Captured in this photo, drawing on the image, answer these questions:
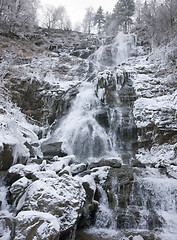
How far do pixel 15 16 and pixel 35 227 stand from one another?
92.9 feet

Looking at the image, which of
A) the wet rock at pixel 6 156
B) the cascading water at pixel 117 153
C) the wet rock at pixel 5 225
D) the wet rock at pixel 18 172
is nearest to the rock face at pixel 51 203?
the wet rock at pixel 5 225

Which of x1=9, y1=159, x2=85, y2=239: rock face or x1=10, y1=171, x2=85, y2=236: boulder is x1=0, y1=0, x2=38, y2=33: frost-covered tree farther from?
x1=10, y1=171, x2=85, y2=236: boulder

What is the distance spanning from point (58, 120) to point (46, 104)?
1.96 meters

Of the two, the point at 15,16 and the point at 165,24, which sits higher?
the point at 15,16

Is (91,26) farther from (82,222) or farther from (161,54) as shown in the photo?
(82,222)

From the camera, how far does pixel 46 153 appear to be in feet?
30.2

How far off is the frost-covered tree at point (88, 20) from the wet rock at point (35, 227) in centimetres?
4441

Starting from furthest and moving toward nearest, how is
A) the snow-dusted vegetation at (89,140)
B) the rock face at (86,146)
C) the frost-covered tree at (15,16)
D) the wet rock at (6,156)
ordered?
the frost-covered tree at (15,16) → the wet rock at (6,156) → the snow-dusted vegetation at (89,140) → the rock face at (86,146)

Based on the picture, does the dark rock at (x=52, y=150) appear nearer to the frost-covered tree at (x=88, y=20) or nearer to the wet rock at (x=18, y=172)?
the wet rock at (x=18, y=172)

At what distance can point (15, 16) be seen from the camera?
24.8 metres

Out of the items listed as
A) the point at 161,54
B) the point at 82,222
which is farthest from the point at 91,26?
the point at 82,222

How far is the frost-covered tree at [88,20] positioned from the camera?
42.3 metres

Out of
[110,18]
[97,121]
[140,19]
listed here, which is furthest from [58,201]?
[110,18]

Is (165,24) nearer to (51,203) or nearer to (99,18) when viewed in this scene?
(51,203)
